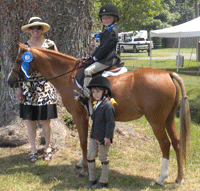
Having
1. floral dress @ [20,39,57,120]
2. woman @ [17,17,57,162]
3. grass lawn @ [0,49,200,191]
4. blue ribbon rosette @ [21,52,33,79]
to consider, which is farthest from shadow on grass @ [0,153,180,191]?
blue ribbon rosette @ [21,52,33,79]

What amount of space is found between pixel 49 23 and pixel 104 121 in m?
2.66

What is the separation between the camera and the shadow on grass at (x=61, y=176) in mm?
3961

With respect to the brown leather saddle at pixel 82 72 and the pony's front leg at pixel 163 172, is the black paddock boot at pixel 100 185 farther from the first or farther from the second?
the brown leather saddle at pixel 82 72

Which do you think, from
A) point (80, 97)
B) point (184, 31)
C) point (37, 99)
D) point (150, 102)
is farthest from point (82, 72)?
point (184, 31)

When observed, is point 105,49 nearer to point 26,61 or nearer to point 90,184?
point 26,61

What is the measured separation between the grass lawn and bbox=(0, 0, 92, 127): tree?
129 cm

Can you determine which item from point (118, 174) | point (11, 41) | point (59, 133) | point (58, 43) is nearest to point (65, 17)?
point (58, 43)

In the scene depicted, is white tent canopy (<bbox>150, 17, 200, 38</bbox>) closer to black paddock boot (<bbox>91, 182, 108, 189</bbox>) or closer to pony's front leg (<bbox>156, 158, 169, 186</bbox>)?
pony's front leg (<bbox>156, 158, 169, 186</bbox>)

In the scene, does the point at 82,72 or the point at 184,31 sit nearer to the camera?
the point at 82,72

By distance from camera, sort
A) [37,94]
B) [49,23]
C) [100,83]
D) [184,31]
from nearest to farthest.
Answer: [100,83] < [37,94] < [49,23] < [184,31]

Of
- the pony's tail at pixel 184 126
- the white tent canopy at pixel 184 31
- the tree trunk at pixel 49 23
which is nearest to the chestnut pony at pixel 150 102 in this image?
the pony's tail at pixel 184 126

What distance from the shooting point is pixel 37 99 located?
14.8 feet

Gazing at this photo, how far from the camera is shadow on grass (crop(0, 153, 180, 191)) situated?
13.0 ft

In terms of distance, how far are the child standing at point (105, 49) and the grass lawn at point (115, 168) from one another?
1.32m
